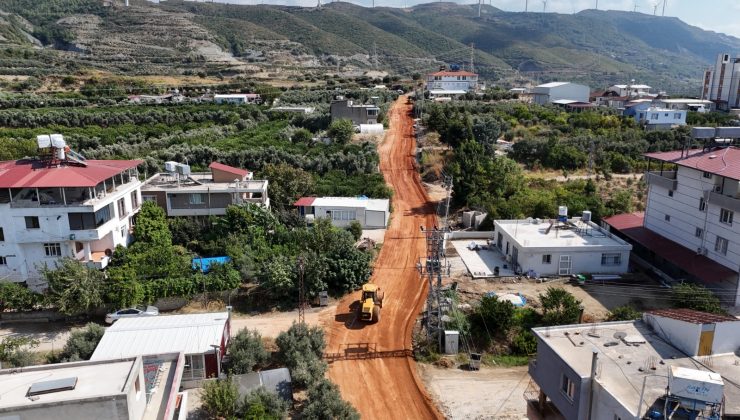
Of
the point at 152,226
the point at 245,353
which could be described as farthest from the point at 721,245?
the point at 152,226

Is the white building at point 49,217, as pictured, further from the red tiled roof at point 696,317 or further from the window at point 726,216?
the window at point 726,216

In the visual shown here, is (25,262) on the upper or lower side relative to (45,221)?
lower

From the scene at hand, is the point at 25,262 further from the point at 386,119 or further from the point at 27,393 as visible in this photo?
the point at 386,119

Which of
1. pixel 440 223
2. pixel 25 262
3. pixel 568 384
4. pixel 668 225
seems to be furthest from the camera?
pixel 440 223

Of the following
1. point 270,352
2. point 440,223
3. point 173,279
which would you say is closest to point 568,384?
point 270,352

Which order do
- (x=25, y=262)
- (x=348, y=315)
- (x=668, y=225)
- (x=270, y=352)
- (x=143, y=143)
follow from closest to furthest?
1. (x=270, y=352)
2. (x=348, y=315)
3. (x=25, y=262)
4. (x=668, y=225)
5. (x=143, y=143)

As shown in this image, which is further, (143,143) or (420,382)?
(143,143)

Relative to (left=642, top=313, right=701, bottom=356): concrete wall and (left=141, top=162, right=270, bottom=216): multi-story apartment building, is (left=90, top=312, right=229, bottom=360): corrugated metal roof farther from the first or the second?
(left=642, top=313, right=701, bottom=356): concrete wall
